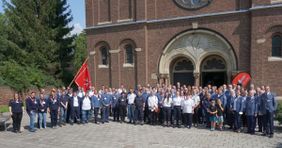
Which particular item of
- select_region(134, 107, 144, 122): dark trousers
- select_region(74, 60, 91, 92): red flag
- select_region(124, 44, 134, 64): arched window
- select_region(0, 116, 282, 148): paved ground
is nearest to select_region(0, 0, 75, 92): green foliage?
select_region(124, 44, 134, 64): arched window

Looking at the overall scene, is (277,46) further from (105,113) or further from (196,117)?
(105,113)

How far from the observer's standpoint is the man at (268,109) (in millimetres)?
12750

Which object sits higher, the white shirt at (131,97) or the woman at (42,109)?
the white shirt at (131,97)

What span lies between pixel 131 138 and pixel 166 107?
345cm

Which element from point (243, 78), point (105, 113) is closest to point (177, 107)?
point (105, 113)

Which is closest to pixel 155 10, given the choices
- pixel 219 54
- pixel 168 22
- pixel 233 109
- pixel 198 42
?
pixel 168 22

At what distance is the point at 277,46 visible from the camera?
19.6 metres

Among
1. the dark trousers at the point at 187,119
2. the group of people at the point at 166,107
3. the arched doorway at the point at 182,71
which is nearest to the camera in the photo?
the group of people at the point at 166,107

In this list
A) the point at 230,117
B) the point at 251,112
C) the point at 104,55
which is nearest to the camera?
the point at 251,112

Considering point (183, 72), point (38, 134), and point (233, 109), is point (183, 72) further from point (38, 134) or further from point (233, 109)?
point (38, 134)

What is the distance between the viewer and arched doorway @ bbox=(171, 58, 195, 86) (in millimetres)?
23484

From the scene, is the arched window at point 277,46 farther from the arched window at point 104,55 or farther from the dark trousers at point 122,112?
the arched window at point 104,55

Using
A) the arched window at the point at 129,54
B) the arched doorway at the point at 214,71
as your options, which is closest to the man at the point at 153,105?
the arched doorway at the point at 214,71

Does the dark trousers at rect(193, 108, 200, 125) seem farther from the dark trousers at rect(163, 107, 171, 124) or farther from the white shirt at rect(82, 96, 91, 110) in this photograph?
the white shirt at rect(82, 96, 91, 110)
